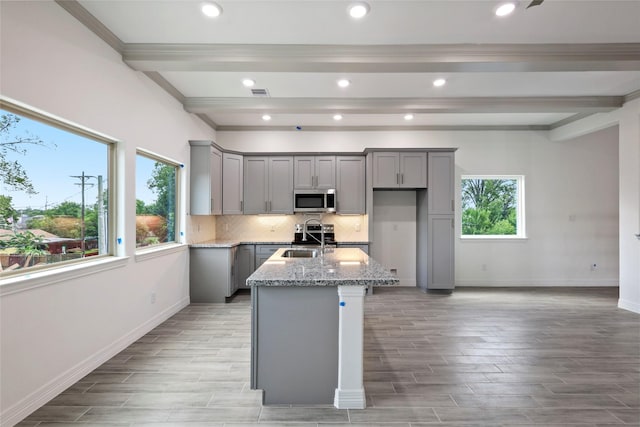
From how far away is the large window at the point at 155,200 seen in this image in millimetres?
3578

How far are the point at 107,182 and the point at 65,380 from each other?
1708 mm

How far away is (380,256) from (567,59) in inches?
148

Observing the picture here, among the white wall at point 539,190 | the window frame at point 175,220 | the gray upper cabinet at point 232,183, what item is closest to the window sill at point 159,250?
the window frame at point 175,220

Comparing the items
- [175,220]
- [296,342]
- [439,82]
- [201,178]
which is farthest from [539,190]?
[175,220]

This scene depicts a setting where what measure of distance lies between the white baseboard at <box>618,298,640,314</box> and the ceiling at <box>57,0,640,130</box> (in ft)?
9.23

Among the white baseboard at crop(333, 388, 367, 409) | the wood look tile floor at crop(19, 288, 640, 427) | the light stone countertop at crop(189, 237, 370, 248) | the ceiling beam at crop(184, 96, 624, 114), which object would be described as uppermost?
the ceiling beam at crop(184, 96, 624, 114)

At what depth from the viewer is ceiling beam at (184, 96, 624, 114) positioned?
4.29 metres

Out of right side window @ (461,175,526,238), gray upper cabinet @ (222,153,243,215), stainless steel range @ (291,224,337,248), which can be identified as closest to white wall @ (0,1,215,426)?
gray upper cabinet @ (222,153,243,215)

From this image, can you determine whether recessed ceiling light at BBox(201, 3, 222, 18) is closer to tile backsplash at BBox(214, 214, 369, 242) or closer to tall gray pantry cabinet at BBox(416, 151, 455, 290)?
tile backsplash at BBox(214, 214, 369, 242)

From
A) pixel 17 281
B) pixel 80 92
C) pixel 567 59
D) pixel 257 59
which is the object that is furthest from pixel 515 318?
pixel 80 92

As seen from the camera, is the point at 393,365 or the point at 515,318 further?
the point at 515,318

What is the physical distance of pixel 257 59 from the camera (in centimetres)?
300

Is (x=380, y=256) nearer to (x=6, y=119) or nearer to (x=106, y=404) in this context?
(x=106, y=404)

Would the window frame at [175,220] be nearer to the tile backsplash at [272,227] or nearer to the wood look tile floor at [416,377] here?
the wood look tile floor at [416,377]
